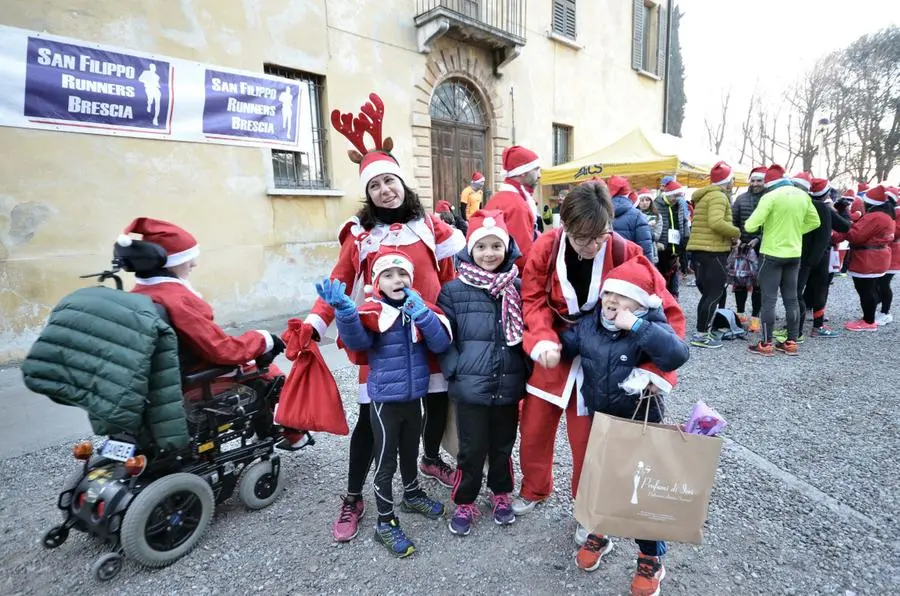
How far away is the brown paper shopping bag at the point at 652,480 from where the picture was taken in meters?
1.70

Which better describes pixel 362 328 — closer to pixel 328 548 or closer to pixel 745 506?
pixel 328 548

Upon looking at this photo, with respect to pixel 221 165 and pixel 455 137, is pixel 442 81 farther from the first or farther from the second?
pixel 221 165

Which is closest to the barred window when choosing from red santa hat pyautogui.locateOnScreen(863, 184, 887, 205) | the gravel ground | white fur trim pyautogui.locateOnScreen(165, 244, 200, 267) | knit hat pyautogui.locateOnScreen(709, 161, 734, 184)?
the gravel ground

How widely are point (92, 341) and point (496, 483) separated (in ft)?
6.48

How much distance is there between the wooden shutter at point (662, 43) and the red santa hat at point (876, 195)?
399 inches

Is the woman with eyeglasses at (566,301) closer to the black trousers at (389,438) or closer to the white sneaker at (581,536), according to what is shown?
the white sneaker at (581,536)

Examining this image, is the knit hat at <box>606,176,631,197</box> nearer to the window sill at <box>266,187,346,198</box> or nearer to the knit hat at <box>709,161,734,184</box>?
the knit hat at <box>709,161,734,184</box>

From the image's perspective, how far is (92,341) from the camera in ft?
6.17

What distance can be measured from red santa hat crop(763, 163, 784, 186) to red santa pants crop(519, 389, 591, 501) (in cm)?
451

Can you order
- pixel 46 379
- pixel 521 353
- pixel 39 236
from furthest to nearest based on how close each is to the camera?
pixel 39 236 < pixel 521 353 < pixel 46 379

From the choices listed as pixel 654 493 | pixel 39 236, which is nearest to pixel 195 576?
pixel 654 493

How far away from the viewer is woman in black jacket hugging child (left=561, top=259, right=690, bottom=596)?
71.1 inches

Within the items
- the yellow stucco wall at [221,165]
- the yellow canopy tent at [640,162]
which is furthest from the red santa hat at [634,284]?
the yellow canopy tent at [640,162]

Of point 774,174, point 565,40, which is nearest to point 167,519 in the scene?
point 774,174
